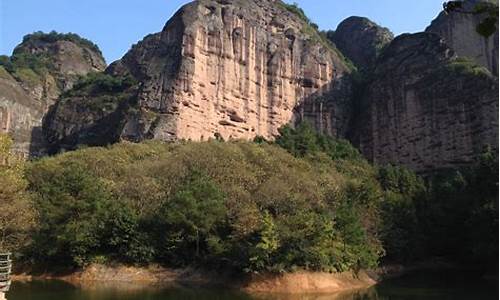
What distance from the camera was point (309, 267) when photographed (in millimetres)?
29625

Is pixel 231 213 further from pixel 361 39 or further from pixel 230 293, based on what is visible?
pixel 361 39

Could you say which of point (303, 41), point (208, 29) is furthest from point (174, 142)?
point (303, 41)

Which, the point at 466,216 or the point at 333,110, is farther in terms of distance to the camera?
the point at 333,110

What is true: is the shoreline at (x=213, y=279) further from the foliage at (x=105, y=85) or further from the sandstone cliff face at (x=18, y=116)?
the foliage at (x=105, y=85)

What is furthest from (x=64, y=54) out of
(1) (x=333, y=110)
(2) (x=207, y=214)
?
(2) (x=207, y=214)

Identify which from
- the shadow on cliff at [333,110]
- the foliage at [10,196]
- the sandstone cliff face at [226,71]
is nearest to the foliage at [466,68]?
the shadow on cliff at [333,110]

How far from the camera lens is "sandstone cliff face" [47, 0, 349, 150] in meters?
55.1

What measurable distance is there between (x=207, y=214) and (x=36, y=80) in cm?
4949

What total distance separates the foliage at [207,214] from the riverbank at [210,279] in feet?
2.18

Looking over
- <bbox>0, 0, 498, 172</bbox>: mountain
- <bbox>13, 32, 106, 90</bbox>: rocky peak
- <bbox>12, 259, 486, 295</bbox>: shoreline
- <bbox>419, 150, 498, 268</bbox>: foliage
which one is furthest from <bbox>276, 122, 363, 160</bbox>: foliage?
<bbox>13, 32, 106, 90</bbox>: rocky peak

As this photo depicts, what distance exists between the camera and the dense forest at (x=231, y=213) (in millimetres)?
29312

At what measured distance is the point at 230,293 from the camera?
91.4 feet

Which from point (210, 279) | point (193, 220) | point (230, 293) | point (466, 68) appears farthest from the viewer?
point (466, 68)

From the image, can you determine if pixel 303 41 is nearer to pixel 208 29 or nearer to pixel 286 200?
pixel 208 29
